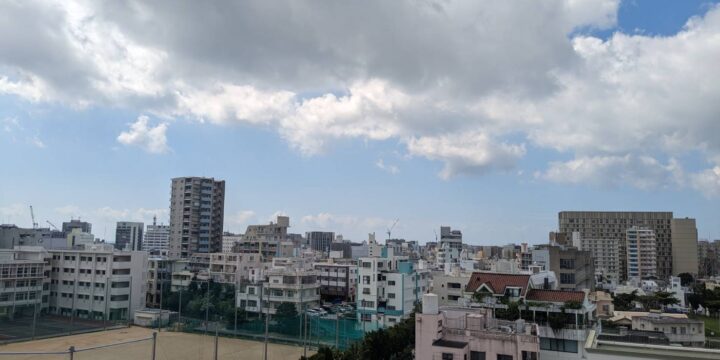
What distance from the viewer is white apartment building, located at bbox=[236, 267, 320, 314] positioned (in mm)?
44531

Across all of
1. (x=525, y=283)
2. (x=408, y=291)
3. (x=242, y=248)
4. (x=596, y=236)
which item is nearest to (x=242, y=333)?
(x=408, y=291)

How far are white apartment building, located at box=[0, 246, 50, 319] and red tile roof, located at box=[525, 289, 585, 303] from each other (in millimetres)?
35143

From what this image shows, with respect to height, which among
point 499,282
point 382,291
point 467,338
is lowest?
point 382,291

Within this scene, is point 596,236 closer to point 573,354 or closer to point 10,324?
point 573,354

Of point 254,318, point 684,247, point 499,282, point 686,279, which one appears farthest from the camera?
point 684,247

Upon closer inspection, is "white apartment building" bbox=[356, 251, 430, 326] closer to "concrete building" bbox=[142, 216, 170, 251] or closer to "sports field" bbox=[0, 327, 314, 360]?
"sports field" bbox=[0, 327, 314, 360]

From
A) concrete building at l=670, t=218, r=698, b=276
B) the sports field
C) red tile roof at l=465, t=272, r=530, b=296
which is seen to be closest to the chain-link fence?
the sports field

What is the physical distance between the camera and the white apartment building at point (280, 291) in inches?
1753

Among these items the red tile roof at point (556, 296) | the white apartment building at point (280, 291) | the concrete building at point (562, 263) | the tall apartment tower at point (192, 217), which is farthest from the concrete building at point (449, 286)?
the tall apartment tower at point (192, 217)

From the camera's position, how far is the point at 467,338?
19.1 meters

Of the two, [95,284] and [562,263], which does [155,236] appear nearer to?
[95,284]

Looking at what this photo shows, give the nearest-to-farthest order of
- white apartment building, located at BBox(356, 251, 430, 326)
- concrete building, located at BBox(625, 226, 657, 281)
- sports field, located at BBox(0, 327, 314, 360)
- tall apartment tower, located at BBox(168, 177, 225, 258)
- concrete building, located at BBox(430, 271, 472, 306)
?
1. sports field, located at BBox(0, 327, 314, 360)
2. concrete building, located at BBox(430, 271, 472, 306)
3. white apartment building, located at BBox(356, 251, 430, 326)
4. tall apartment tower, located at BBox(168, 177, 225, 258)
5. concrete building, located at BBox(625, 226, 657, 281)

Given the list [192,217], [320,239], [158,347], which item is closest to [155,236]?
[320,239]

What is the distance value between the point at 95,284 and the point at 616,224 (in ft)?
354
